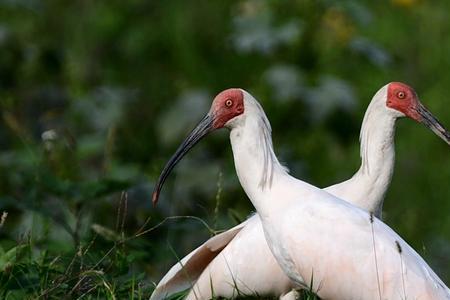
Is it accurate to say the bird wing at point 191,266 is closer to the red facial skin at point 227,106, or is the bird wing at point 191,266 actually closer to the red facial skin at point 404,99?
the red facial skin at point 227,106

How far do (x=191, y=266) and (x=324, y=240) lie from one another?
0.92 meters

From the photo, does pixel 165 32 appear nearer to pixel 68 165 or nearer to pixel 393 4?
pixel 393 4

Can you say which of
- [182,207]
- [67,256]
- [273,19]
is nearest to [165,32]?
[273,19]

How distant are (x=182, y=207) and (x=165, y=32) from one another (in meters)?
4.10

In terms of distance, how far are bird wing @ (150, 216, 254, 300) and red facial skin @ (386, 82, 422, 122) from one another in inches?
36.1

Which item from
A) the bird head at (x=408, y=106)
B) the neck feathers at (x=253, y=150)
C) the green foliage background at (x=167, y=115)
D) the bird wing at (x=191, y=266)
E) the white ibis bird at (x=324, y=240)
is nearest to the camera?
the white ibis bird at (x=324, y=240)

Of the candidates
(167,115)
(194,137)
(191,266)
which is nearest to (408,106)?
(194,137)

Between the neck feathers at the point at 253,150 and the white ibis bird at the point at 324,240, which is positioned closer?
the white ibis bird at the point at 324,240

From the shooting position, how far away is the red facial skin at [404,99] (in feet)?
24.0

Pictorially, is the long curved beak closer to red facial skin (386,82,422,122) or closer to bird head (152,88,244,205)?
bird head (152,88,244,205)

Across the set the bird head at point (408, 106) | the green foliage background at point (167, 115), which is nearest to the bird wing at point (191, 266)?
the green foliage background at point (167, 115)

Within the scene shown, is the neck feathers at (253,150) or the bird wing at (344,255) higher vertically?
the neck feathers at (253,150)

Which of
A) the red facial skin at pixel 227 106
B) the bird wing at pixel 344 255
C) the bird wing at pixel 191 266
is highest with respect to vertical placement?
the red facial skin at pixel 227 106

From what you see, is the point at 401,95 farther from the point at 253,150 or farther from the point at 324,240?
the point at 324,240
